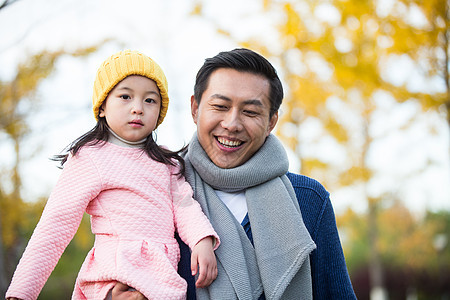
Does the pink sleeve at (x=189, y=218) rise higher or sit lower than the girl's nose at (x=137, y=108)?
lower

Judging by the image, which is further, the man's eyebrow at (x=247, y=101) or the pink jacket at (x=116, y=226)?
the man's eyebrow at (x=247, y=101)

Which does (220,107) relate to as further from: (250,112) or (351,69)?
(351,69)

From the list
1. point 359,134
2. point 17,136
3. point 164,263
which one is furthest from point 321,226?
point 359,134

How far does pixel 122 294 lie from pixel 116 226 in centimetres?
27

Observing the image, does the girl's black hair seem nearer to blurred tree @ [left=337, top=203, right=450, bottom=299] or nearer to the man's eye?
the man's eye

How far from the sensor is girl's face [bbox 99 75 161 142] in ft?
6.60

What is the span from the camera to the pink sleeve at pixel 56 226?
172cm

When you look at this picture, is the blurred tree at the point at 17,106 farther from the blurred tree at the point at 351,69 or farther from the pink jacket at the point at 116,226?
the pink jacket at the point at 116,226

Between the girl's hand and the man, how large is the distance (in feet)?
0.20

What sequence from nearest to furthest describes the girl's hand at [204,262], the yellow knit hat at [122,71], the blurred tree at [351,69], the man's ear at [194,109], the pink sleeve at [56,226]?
1. the pink sleeve at [56,226]
2. the girl's hand at [204,262]
3. the yellow knit hat at [122,71]
4. the man's ear at [194,109]
5. the blurred tree at [351,69]

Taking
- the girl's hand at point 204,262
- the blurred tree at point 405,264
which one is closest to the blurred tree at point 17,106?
the girl's hand at point 204,262

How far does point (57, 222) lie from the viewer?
1838 millimetres

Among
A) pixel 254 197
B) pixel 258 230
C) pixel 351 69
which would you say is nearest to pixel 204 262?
pixel 258 230

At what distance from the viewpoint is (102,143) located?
204 centimetres
